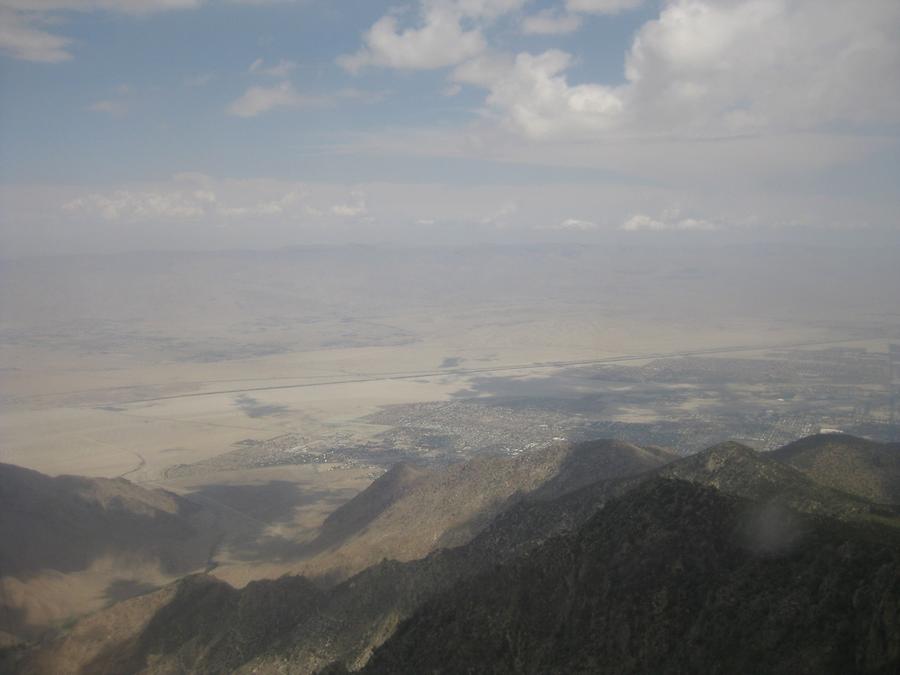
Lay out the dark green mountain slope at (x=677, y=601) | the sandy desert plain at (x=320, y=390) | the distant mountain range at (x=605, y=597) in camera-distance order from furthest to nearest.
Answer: the sandy desert plain at (x=320, y=390)
the distant mountain range at (x=605, y=597)
the dark green mountain slope at (x=677, y=601)

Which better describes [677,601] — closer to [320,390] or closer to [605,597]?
[605,597]

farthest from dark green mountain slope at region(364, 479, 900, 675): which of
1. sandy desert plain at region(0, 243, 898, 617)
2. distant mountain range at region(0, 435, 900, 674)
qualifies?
sandy desert plain at region(0, 243, 898, 617)

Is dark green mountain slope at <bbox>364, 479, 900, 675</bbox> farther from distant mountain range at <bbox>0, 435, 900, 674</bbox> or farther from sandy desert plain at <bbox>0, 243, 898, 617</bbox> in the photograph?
sandy desert plain at <bbox>0, 243, 898, 617</bbox>

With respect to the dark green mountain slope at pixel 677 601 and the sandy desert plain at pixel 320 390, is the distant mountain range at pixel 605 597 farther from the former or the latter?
the sandy desert plain at pixel 320 390

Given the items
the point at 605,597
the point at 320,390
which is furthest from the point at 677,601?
the point at 320,390

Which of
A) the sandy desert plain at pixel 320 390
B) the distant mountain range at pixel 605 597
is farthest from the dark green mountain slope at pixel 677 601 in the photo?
the sandy desert plain at pixel 320 390

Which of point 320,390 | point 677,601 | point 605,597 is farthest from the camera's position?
point 320,390
